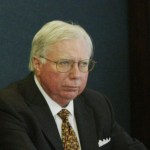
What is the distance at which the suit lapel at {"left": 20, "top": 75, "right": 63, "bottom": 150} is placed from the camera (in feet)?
6.24

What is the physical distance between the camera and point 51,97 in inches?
78.2

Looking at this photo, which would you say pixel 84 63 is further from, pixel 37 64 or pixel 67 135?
pixel 67 135

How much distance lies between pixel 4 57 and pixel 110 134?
1.18m

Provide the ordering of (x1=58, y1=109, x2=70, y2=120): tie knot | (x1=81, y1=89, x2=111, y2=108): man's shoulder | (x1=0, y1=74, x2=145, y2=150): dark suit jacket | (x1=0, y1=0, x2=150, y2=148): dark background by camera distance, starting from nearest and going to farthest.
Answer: (x1=0, y1=74, x2=145, y2=150): dark suit jacket → (x1=58, y1=109, x2=70, y2=120): tie knot → (x1=81, y1=89, x2=111, y2=108): man's shoulder → (x1=0, y1=0, x2=150, y2=148): dark background

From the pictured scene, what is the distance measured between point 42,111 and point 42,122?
0.06 metres

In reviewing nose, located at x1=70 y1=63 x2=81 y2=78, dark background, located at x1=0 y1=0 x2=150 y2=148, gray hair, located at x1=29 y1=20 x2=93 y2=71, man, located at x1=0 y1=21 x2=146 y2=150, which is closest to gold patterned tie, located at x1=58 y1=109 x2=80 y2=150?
man, located at x1=0 y1=21 x2=146 y2=150

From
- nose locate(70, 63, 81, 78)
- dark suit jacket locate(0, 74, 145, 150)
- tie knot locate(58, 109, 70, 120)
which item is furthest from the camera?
tie knot locate(58, 109, 70, 120)

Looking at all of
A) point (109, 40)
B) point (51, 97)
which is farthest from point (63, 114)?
point (109, 40)

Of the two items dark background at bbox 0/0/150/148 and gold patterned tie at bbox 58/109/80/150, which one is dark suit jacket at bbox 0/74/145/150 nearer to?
gold patterned tie at bbox 58/109/80/150

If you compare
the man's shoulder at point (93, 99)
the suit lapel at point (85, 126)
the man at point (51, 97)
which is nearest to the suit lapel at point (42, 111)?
the man at point (51, 97)

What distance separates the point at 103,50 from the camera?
12.1ft

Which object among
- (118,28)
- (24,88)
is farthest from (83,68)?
(118,28)

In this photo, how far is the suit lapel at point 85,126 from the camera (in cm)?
204

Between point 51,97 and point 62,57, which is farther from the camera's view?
point 51,97
